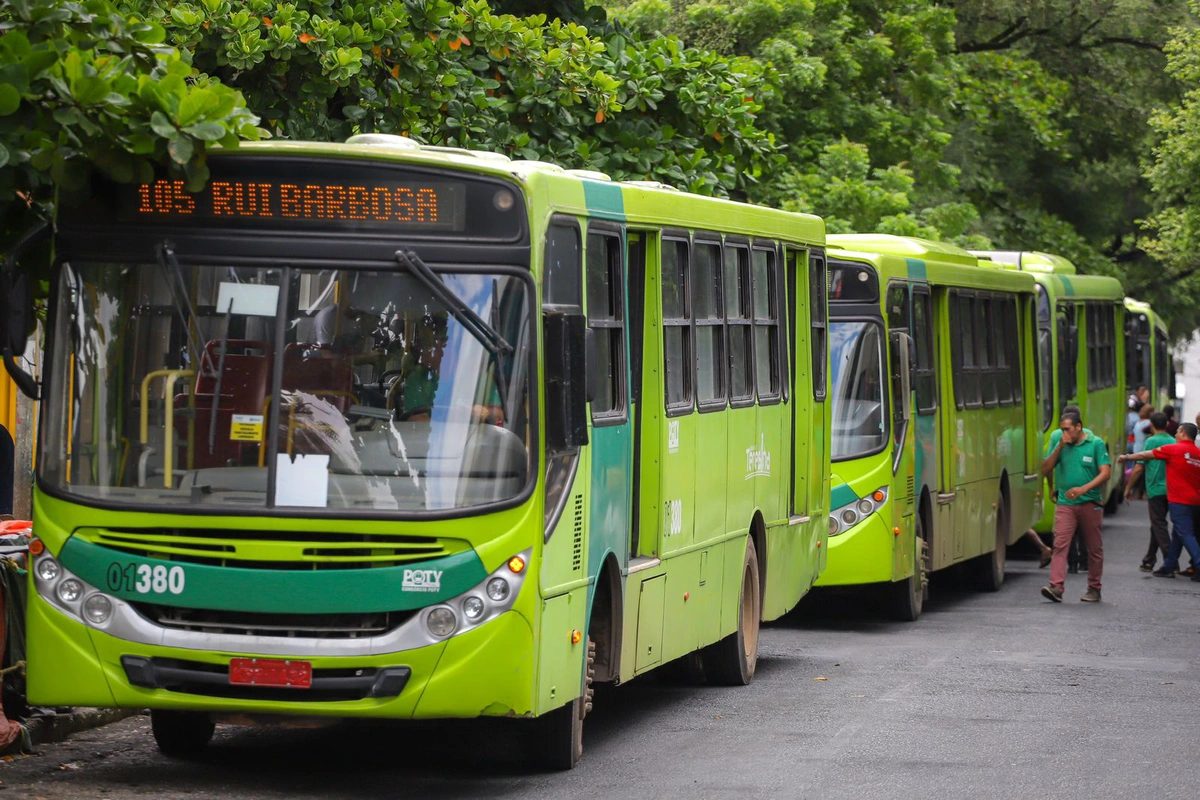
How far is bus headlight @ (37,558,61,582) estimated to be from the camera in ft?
28.0

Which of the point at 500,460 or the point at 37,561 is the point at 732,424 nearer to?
the point at 500,460

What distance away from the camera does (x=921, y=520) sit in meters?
17.8

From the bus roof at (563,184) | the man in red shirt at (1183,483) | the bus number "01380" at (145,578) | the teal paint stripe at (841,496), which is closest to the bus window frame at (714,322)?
the bus roof at (563,184)

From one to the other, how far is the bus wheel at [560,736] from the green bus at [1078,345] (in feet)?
47.5

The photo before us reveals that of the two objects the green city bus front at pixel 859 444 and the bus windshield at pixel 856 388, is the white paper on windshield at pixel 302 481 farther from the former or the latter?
the bus windshield at pixel 856 388

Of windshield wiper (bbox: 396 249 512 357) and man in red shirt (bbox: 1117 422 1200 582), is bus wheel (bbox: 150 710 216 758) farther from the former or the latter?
man in red shirt (bbox: 1117 422 1200 582)

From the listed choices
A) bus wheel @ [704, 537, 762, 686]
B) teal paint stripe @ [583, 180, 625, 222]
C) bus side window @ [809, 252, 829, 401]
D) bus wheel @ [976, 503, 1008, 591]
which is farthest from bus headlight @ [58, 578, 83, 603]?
bus wheel @ [976, 503, 1008, 591]

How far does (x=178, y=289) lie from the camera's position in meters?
8.51

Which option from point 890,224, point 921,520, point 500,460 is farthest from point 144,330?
point 890,224

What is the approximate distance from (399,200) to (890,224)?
61.3 feet

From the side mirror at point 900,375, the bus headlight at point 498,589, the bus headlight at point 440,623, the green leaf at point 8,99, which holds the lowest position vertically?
the bus headlight at point 440,623

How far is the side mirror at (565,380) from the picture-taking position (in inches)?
337

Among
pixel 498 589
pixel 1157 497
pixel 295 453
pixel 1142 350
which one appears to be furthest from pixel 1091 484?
pixel 1142 350

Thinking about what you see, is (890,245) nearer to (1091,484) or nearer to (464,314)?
(1091,484)
